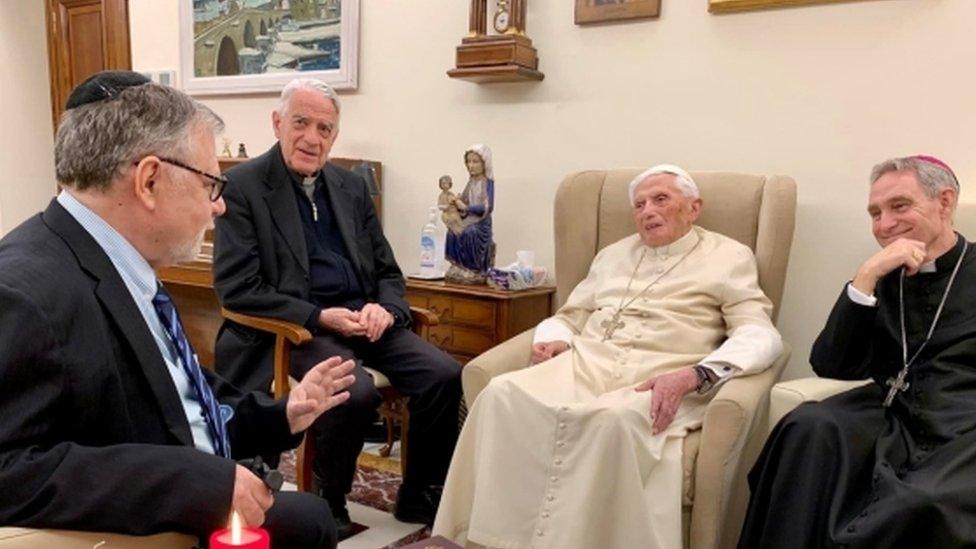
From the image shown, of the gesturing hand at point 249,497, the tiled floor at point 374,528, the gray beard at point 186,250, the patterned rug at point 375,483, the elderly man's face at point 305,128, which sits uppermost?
the elderly man's face at point 305,128

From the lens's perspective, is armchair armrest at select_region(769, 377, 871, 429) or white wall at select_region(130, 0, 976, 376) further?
white wall at select_region(130, 0, 976, 376)

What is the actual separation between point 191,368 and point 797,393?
1407mm

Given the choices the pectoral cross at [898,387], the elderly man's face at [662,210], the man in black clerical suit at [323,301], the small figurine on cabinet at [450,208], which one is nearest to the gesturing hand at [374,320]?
the man in black clerical suit at [323,301]

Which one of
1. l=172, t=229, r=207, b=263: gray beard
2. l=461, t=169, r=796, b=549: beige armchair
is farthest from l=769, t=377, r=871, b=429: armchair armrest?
l=172, t=229, r=207, b=263: gray beard

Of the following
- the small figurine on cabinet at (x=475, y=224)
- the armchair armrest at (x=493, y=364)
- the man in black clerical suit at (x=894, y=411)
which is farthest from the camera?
the small figurine on cabinet at (x=475, y=224)

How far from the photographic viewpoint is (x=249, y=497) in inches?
40.2

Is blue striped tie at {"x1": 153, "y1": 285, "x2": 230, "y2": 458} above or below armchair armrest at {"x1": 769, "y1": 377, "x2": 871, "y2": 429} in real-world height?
above

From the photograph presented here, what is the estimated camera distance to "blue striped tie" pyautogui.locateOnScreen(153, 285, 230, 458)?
3.84 ft

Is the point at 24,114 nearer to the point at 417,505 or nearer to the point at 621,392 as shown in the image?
the point at 417,505

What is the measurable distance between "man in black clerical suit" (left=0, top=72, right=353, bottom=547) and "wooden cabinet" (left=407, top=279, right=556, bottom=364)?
4.60 feet

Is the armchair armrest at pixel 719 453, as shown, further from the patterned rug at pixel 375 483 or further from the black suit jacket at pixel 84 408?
the black suit jacket at pixel 84 408

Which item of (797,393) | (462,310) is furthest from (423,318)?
(797,393)

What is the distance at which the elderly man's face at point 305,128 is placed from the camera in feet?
7.75

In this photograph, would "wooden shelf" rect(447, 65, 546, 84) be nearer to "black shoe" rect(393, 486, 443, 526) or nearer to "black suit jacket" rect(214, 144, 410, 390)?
"black suit jacket" rect(214, 144, 410, 390)
